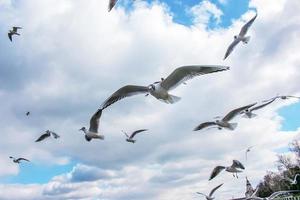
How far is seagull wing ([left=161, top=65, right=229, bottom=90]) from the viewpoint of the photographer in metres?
8.63

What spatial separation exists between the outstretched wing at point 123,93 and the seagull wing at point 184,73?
0.46 meters

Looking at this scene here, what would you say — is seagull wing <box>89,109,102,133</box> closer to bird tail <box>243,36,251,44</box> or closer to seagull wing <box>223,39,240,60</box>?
seagull wing <box>223,39,240,60</box>

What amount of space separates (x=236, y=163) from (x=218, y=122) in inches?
56.5

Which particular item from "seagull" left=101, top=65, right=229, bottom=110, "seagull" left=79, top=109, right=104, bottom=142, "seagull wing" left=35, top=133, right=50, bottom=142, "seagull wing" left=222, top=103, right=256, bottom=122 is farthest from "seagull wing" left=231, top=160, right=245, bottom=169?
"seagull wing" left=35, top=133, right=50, bottom=142

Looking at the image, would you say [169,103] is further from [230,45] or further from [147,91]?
[230,45]

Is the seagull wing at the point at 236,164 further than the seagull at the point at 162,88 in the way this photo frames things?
Yes

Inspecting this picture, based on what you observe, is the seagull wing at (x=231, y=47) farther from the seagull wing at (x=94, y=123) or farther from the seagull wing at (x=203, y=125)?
the seagull wing at (x=94, y=123)

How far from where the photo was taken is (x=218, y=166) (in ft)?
50.4

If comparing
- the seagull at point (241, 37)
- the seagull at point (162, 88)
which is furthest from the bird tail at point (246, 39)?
the seagull at point (162, 88)

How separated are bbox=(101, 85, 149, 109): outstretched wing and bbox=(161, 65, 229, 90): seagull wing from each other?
46cm

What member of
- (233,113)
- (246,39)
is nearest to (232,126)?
(233,113)

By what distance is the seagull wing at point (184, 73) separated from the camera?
863 cm

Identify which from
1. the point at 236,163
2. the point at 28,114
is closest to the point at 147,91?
the point at 236,163

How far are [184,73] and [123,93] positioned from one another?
4.18ft
